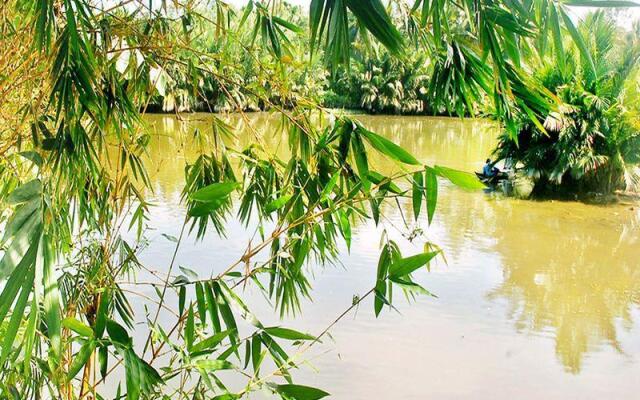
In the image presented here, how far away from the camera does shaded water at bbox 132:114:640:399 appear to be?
3799 millimetres

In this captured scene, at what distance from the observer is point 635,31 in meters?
9.88

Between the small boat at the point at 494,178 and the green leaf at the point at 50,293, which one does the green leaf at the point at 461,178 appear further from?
the small boat at the point at 494,178

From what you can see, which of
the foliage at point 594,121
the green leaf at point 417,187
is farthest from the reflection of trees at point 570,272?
the green leaf at point 417,187

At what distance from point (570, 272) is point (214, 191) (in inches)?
213

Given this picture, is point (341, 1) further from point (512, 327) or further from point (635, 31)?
point (635, 31)

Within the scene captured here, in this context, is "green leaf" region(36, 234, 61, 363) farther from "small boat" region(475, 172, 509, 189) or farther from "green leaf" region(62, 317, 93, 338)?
"small boat" region(475, 172, 509, 189)

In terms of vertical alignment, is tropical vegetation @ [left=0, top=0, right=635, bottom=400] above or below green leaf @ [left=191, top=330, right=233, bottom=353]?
above

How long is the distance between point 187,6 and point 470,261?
190 inches

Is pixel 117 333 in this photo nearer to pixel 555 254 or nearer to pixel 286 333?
pixel 286 333

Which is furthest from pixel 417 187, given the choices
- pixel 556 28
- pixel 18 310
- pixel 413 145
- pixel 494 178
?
pixel 413 145

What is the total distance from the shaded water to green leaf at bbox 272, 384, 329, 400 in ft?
2.49

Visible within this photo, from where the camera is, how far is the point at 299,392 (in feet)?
4.67

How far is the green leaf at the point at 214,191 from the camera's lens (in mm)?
1378

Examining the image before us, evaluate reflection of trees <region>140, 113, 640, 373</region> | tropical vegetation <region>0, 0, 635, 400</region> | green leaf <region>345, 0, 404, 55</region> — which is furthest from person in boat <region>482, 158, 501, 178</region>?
green leaf <region>345, 0, 404, 55</region>
